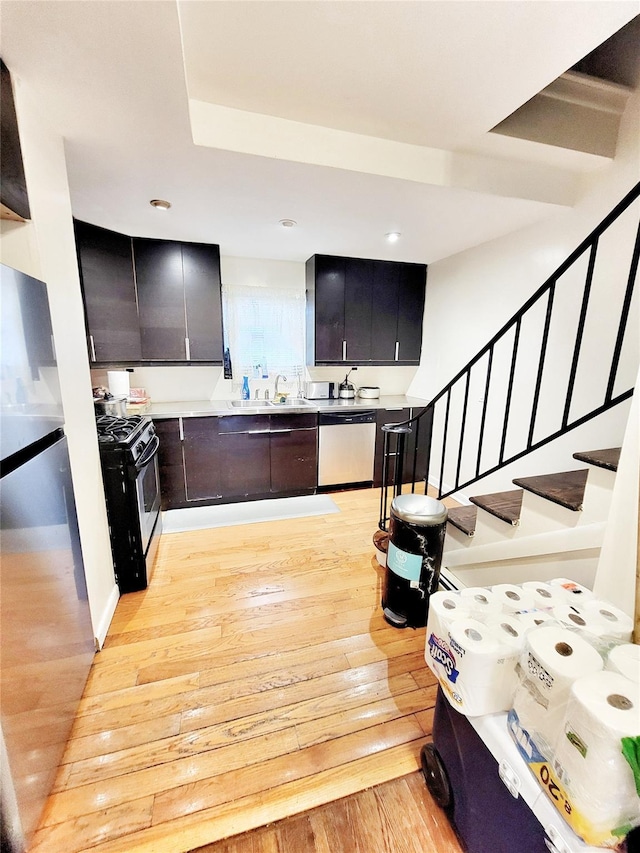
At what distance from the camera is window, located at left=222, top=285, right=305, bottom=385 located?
11.9 feet

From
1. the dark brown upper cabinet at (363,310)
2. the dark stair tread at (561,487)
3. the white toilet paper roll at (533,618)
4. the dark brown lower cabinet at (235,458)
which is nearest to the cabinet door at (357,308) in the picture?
the dark brown upper cabinet at (363,310)

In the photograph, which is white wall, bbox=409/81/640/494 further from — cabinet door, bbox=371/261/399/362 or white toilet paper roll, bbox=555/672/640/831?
white toilet paper roll, bbox=555/672/640/831

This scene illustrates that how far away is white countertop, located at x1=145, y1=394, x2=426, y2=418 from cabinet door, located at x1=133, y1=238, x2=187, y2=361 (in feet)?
1.61

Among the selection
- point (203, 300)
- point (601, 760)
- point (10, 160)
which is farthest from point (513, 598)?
point (203, 300)

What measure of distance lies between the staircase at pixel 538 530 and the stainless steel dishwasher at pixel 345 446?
149 cm

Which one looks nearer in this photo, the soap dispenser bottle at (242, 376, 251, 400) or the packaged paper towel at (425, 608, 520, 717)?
the packaged paper towel at (425, 608, 520, 717)

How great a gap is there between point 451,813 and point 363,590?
1102 mm

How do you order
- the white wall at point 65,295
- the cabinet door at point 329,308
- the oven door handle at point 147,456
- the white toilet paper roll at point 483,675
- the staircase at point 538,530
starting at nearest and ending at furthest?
the white toilet paper roll at point 483,675 < the white wall at point 65,295 < the staircase at point 538,530 < the oven door handle at point 147,456 < the cabinet door at point 329,308

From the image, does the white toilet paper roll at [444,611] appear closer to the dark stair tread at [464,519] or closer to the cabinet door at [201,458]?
the dark stair tread at [464,519]

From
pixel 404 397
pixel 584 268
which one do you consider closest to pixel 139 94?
pixel 584 268

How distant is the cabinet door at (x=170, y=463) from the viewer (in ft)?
9.82

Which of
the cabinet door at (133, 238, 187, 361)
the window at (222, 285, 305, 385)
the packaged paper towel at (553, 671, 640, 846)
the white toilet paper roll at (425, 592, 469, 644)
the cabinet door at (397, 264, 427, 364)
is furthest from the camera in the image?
the cabinet door at (397, 264, 427, 364)

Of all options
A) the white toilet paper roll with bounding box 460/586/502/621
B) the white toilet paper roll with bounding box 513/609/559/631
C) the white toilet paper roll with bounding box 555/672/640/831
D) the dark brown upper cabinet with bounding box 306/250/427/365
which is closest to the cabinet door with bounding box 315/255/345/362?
the dark brown upper cabinet with bounding box 306/250/427/365

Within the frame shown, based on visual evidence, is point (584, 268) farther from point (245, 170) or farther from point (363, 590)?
point (363, 590)
